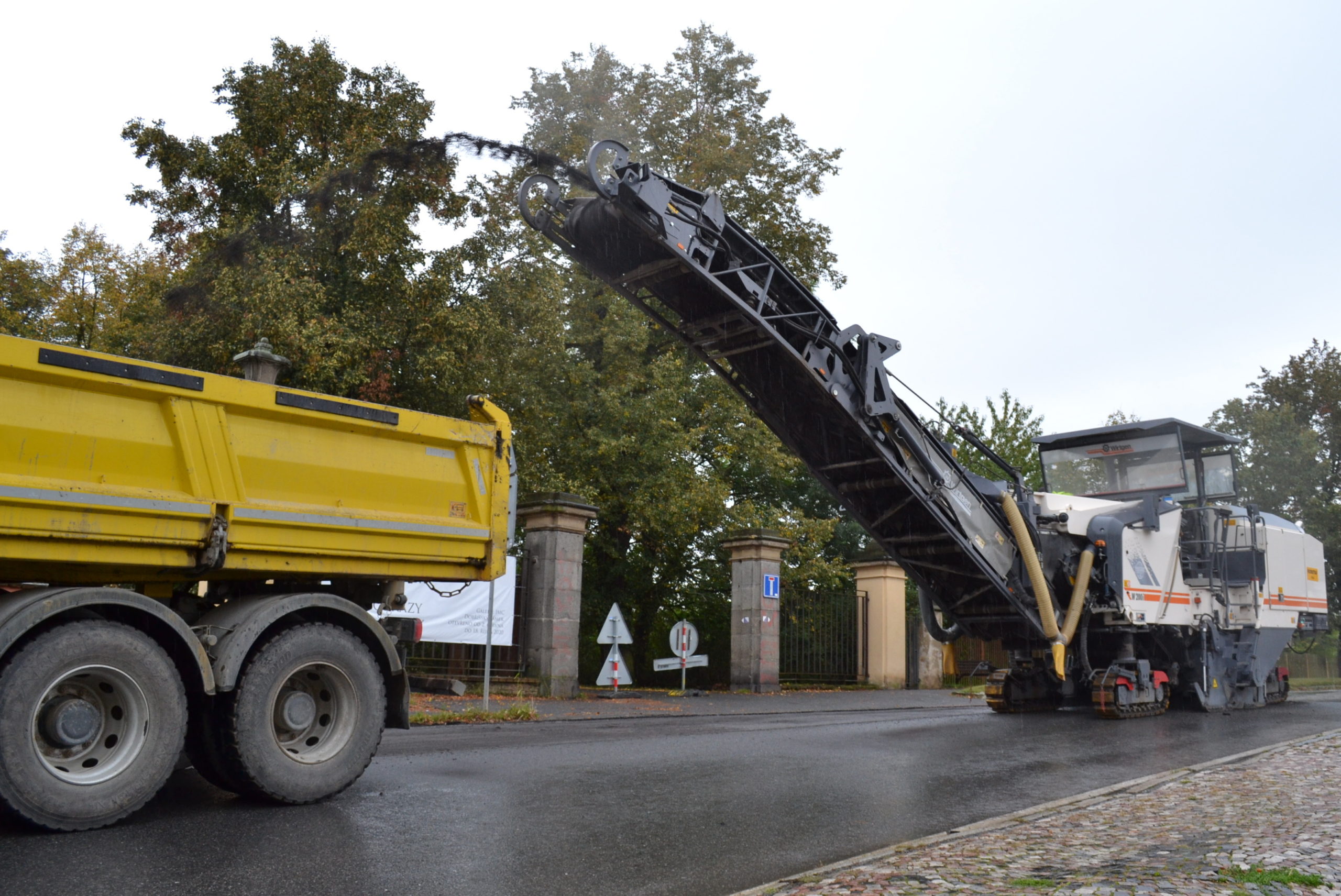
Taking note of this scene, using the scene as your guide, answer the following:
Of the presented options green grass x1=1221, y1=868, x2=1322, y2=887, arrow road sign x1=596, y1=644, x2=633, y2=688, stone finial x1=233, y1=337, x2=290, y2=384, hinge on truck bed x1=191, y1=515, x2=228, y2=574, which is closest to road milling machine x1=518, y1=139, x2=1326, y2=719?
stone finial x1=233, y1=337, x2=290, y2=384

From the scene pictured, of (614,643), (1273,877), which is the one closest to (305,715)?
(1273,877)

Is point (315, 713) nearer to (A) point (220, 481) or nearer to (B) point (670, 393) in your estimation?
(A) point (220, 481)

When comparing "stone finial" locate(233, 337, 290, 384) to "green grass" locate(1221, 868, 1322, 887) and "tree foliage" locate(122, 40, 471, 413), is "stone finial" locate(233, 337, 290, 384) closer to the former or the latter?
"tree foliage" locate(122, 40, 471, 413)

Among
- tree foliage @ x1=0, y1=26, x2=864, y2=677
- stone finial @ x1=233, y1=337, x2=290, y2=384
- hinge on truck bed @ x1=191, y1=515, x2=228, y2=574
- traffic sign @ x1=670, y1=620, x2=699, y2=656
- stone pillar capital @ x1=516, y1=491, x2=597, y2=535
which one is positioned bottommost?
traffic sign @ x1=670, y1=620, x2=699, y2=656

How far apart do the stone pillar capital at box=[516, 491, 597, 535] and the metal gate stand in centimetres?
644

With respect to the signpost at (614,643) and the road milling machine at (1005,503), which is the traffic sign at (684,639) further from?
the road milling machine at (1005,503)

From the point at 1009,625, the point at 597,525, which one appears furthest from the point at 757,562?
the point at 1009,625

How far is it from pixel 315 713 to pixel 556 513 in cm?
992

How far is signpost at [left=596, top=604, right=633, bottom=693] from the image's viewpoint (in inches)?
614

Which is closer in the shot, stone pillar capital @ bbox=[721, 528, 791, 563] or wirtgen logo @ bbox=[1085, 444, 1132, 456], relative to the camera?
wirtgen logo @ bbox=[1085, 444, 1132, 456]

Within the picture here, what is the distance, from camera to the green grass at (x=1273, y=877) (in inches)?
170

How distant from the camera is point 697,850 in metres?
5.16

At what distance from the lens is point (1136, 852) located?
198 inches

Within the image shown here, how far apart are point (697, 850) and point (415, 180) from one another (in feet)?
43.5
